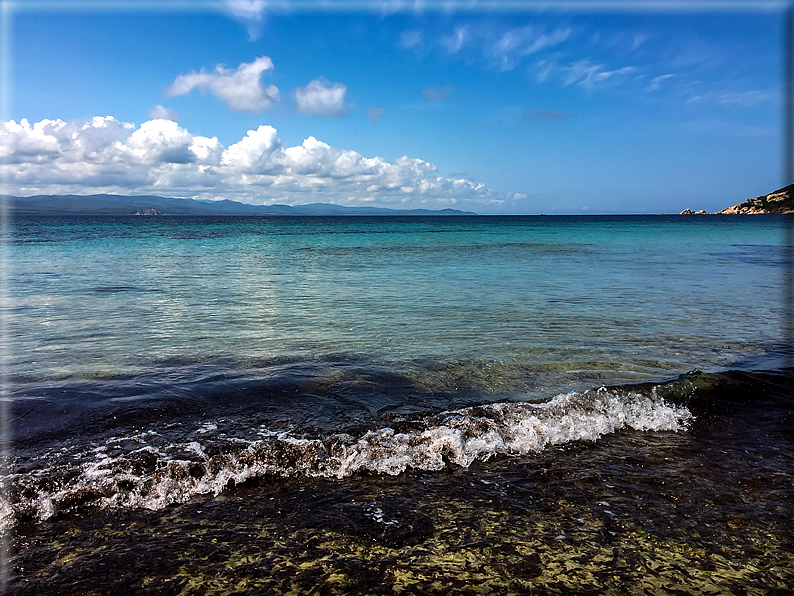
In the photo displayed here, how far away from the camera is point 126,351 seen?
31.6 feet

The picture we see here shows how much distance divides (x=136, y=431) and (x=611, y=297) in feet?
48.8

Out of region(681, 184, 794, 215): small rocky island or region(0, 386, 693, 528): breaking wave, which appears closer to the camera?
region(0, 386, 693, 528): breaking wave

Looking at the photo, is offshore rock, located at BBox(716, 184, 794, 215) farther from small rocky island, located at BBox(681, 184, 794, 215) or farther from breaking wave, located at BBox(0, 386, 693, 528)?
breaking wave, located at BBox(0, 386, 693, 528)

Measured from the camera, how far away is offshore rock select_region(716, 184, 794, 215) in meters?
143

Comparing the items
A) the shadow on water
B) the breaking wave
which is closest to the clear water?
the breaking wave

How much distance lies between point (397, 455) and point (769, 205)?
642 feet

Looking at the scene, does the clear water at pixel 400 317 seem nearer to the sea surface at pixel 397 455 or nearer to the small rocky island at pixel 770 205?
the sea surface at pixel 397 455

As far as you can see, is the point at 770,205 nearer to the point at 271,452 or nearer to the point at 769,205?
the point at 769,205

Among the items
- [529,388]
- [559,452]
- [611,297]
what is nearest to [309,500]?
[559,452]

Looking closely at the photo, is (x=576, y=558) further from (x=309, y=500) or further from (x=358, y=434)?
(x=358, y=434)

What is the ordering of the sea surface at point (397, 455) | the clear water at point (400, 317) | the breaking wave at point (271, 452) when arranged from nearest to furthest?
the sea surface at point (397, 455) < the breaking wave at point (271, 452) < the clear water at point (400, 317)

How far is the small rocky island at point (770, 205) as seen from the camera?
142625 millimetres

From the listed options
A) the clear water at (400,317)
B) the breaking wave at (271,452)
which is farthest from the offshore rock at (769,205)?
the breaking wave at (271,452)

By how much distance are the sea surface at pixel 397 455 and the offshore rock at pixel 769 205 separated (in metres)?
170
